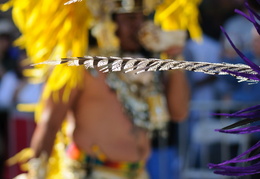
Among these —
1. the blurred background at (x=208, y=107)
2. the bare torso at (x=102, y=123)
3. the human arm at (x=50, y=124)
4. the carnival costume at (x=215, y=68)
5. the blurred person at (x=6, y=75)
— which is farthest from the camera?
the blurred person at (x=6, y=75)

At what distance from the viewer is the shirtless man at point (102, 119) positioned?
3.19 meters

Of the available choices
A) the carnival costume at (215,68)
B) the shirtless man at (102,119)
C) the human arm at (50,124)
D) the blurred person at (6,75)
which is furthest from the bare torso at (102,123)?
the blurred person at (6,75)

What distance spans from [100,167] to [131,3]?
0.87 metres

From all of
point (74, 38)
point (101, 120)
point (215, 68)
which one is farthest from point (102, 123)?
point (215, 68)

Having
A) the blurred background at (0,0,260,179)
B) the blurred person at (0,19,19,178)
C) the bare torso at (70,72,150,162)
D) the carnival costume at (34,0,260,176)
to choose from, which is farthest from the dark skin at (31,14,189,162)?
the blurred person at (0,19,19,178)

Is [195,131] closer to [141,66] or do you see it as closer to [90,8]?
[90,8]

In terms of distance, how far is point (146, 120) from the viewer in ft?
11.2

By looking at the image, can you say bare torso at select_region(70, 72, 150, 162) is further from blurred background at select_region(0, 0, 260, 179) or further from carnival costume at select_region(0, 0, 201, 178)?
blurred background at select_region(0, 0, 260, 179)

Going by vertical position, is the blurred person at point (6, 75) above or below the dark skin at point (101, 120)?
below

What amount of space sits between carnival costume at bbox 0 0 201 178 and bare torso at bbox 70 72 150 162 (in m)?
0.05

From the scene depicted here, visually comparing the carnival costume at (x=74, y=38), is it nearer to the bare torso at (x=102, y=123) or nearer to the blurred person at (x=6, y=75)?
the bare torso at (x=102, y=123)

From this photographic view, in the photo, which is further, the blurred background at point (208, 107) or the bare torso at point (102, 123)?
the blurred background at point (208, 107)

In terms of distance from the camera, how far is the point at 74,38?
303 centimetres

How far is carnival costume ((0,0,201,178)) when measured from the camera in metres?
2.98
